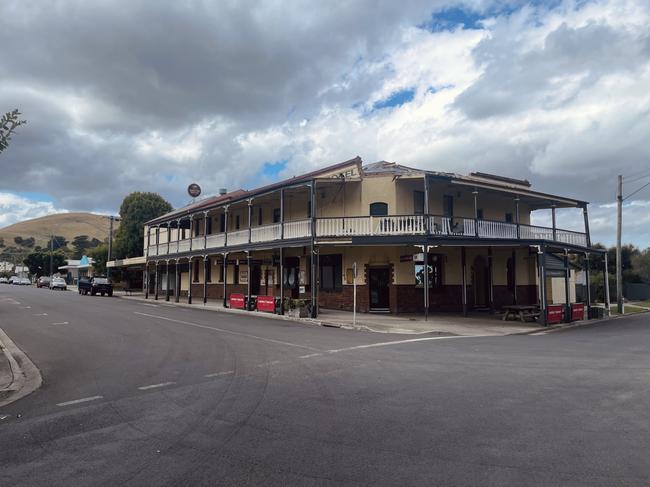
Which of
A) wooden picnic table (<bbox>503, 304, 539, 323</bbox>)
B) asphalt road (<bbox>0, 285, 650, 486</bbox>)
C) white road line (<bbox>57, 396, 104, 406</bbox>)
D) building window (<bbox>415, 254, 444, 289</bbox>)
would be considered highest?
building window (<bbox>415, 254, 444, 289</bbox>)

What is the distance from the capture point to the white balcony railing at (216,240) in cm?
3078

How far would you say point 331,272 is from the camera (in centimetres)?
2650

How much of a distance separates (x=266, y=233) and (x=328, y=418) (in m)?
21.0

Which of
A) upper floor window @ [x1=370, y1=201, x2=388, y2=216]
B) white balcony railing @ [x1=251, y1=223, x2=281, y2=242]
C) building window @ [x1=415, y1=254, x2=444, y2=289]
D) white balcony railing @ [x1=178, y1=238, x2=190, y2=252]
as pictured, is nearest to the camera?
upper floor window @ [x1=370, y1=201, x2=388, y2=216]

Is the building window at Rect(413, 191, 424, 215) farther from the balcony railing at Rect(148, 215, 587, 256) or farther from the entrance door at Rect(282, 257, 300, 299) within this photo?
the entrance door at Rect(282, 257, 300, 299)

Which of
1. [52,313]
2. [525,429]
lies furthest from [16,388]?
[52,313]

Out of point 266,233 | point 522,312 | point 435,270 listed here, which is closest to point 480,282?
point 435,270

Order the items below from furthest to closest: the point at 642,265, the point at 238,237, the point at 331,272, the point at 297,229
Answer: the point at 642,265, the point at 238,237, the point at 331,272, the point at 297,229

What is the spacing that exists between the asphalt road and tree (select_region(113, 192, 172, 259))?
4986 cm

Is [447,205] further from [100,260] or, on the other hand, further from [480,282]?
[100,260]

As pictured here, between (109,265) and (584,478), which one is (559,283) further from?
(109,265)

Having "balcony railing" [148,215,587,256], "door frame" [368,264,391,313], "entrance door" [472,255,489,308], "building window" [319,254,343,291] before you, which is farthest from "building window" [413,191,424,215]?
"entrance door" [472,255,489,308]

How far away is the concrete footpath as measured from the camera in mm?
7822

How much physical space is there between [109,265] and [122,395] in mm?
50282
